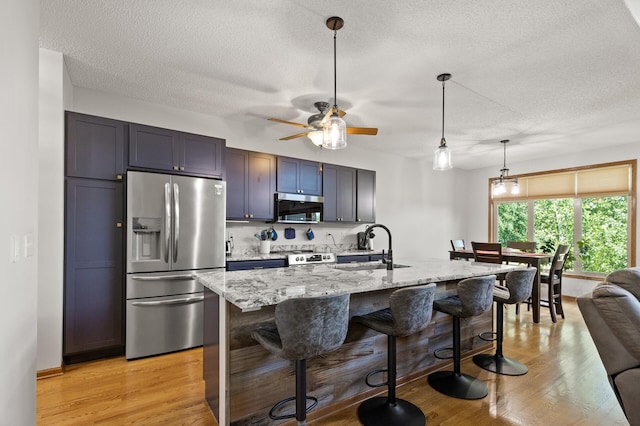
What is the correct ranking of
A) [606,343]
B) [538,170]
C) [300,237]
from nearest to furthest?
[606,343] < [300,237] < [538,170]

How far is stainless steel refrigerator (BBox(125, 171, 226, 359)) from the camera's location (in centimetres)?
305

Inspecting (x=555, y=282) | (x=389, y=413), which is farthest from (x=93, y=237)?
(x=555, y=282)

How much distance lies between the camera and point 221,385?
6.03 feet

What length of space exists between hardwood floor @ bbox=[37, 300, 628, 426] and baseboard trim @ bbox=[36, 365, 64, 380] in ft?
0.15

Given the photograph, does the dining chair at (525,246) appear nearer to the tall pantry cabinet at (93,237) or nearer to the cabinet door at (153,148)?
the cabinet door at (153,148)

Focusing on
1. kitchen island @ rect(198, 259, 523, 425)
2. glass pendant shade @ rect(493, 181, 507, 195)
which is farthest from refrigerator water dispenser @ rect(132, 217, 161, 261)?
glass pendant shade @ rect(493, 181, 507, 195)

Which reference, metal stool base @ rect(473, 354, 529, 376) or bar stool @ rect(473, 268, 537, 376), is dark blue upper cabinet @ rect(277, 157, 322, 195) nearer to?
bar stool @ rect(473, 268, 537, 376)

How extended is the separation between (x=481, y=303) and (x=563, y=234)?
15.7ft

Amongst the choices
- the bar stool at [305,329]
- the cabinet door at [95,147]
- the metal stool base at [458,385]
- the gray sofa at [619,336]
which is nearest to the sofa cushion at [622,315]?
the gray sofa at [619,336]

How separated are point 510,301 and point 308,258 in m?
2.37

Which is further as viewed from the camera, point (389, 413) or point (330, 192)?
point (330, 192)

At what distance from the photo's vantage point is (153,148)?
3.28 m

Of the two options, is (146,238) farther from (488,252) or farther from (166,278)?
(488,252)

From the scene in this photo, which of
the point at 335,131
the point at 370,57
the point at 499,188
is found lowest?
the point at 499,188
